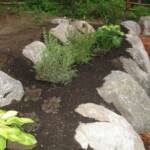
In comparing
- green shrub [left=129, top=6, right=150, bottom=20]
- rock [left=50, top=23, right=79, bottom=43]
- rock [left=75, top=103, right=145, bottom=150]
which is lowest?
green shrub [left=129, top=6, right=150, bottom=20]

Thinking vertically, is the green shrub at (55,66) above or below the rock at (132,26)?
above

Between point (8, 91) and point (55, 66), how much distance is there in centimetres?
70

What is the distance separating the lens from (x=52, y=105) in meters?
4.63

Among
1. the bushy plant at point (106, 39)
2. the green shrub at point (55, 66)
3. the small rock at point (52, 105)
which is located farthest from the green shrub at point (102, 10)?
the small rock at point (52, 105)

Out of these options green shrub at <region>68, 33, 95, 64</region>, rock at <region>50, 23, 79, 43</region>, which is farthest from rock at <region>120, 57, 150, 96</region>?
rock at <region>50, 23, 79, 43</region>

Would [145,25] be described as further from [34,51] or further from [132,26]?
[34,51]

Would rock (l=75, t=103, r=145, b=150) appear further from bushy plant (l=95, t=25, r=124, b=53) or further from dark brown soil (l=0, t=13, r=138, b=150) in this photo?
bushy plant (l=95, t=25, r=124, b=53)

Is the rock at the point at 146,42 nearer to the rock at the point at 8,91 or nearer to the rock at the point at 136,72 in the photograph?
the rock at the point at 136,72

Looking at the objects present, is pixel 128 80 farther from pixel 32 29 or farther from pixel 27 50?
pixel 32 29

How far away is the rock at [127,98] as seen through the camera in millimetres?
5250

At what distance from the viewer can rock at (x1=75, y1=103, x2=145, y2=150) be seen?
420 cm

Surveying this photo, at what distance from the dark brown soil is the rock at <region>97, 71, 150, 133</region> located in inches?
5.0

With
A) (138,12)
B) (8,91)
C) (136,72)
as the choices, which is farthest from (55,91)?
(138,12)

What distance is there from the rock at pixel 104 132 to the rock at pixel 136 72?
1.76m
